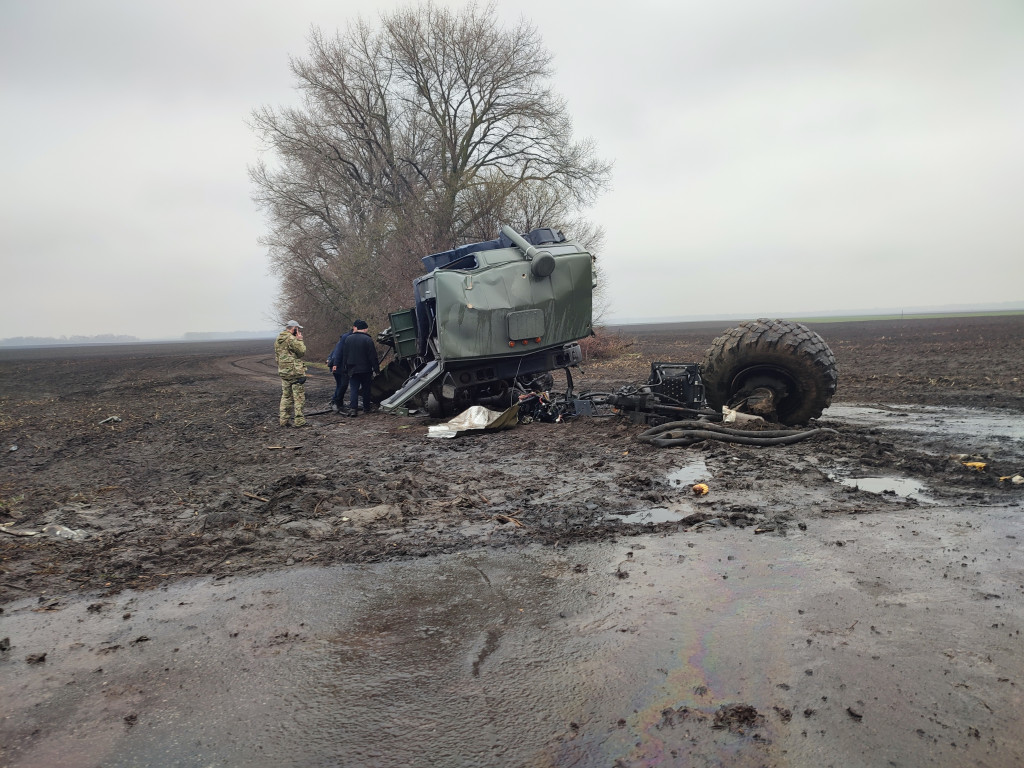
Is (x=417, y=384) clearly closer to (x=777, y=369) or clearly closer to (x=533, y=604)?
(x=777, y=369)

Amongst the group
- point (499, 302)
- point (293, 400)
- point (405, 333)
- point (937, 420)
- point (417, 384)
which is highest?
point (499, 302)

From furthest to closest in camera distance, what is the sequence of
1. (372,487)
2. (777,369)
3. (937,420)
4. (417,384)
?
1. (417,384)
2. (937,420)
3. (777,369)
4. (372,487)

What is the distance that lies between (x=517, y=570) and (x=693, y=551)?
117 cm

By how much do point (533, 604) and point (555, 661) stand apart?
2.18ft

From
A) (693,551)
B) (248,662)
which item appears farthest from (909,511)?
(248,662)

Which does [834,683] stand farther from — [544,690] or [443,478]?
[443,478]

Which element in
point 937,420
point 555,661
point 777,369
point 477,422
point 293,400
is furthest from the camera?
point 293,400

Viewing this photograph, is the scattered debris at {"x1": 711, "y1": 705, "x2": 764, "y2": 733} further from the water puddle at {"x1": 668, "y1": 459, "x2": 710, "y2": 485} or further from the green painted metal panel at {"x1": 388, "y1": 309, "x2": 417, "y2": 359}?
the green painted metal panel at {"x1": 388, "y1": 309, "x2": 417, "y2": 359}

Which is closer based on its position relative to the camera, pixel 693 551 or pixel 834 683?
pixel 834 683

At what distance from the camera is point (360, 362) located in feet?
42.4

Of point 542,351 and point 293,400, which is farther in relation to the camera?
point 293,400

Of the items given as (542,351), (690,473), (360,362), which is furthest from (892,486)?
(360,362)

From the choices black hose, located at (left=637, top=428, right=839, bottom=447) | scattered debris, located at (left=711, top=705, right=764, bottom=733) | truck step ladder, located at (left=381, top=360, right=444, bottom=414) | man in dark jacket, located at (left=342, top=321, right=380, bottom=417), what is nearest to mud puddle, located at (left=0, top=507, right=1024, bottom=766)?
scattered debris, located at (left=711, top=705, right=764, bottom=733)

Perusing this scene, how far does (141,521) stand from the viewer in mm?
5848
